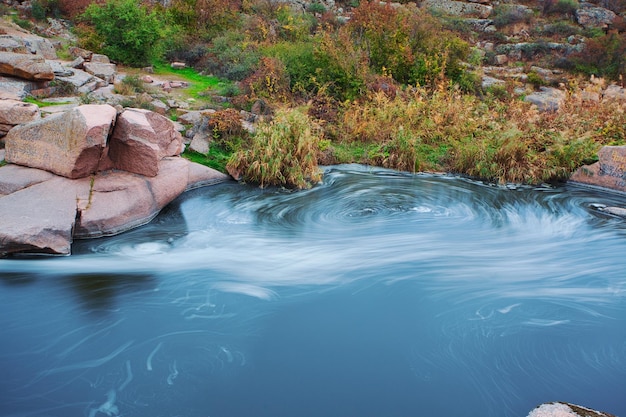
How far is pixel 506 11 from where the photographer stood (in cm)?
2425

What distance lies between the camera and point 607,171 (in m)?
8.91

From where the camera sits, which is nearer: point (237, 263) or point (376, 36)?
point (237, 263)

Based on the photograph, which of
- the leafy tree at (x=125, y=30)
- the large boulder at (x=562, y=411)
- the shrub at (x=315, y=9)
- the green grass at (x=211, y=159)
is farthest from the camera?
the shrub at (x=315, y=9)

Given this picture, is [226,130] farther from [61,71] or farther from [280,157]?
[61,71]

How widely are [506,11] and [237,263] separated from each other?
76.4 ft

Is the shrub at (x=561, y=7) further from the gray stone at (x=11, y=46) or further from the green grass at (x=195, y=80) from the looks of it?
the gray stone at (x=11, y=46)

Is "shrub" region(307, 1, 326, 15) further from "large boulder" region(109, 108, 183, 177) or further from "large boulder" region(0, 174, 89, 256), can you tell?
"large boulder" region(0, 174, 89, 256)

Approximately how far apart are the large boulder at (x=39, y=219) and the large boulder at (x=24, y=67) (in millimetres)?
4373

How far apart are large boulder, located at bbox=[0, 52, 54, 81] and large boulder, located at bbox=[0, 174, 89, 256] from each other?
172 inches

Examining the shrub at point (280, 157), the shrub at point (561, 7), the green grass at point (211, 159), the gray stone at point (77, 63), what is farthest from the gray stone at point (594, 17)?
the gray stone at point (77, 63)

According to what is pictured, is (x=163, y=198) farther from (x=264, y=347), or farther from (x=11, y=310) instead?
(x=264, y=347)

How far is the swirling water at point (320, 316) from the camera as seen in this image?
3.75 metres

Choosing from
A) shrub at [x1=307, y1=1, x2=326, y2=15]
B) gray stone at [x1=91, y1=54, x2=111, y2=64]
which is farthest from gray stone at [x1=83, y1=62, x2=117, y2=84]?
shrub at [x1=307, y1=1, x2=326, y2=15]

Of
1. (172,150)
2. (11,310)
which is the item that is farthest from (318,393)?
(172,150)
